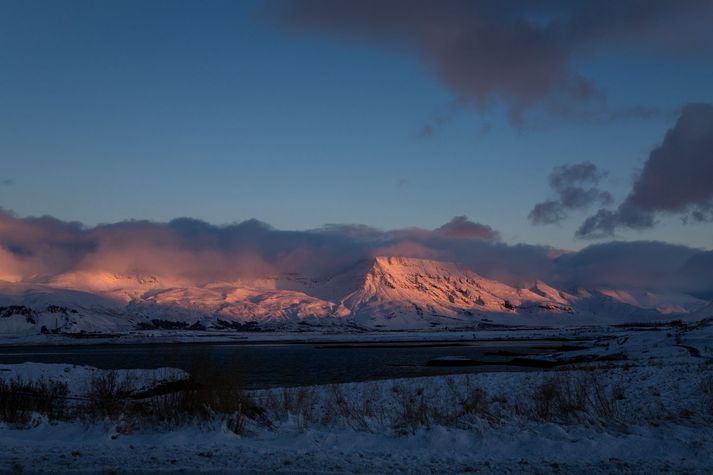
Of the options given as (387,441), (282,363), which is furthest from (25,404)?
(282,363)

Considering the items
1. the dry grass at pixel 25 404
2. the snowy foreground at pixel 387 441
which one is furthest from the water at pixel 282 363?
the dry grass at pixel 25 404

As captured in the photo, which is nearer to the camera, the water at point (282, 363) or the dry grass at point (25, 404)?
the dry grass at point (25, 404)

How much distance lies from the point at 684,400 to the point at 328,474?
46.0 ft

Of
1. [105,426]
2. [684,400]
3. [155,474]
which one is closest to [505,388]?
[684,400]

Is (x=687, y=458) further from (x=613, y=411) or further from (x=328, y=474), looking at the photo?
(x=328, y=474)

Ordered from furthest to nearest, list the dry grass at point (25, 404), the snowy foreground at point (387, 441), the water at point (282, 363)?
the water at point (282, 363) < the dry grass at point (25, 404) < the snowy foreground at point (387, 441)

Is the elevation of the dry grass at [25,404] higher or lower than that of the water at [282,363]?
higher

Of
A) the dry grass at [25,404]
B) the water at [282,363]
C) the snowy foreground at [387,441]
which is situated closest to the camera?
the snowy foreground at [387,441]

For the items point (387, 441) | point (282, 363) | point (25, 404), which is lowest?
point (282, 363)

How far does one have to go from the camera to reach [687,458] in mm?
11812

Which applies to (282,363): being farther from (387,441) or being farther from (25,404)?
(387,441)

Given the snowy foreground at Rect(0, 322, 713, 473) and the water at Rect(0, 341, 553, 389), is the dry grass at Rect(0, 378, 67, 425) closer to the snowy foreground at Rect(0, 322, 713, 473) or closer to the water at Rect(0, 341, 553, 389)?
the snowy foreground at Rect(0, 322, 713, 473)

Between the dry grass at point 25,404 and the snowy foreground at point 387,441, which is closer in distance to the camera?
the snowy foreground at point 387,441

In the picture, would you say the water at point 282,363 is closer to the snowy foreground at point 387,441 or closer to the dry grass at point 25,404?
the snowy foreground at point 387,441
